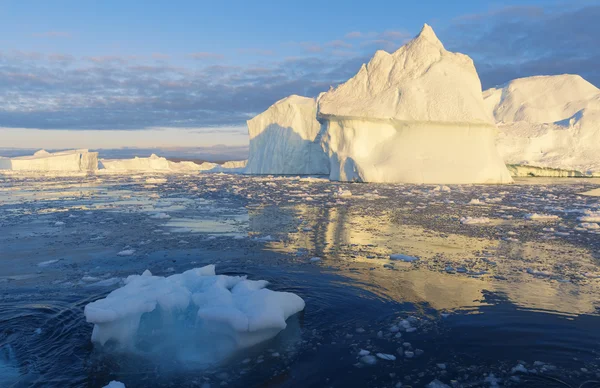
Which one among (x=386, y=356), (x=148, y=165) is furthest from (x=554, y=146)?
(x=148, y=165)

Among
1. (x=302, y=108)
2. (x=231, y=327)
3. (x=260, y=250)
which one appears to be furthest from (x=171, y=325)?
(x=302, y=108)

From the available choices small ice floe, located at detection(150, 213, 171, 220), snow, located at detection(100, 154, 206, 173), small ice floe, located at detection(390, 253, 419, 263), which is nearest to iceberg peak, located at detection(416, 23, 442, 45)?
small ice floe, located at detection(150, 213, 171, 220)

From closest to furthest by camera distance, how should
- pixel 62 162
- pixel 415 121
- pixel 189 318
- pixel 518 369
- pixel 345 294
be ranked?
1. pixel 518 369
2. pixel 189 318
3. pixel 345 294
4. pixel 415 121
5. pixel 62 162

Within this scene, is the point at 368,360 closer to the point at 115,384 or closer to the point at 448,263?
the point at 115,384

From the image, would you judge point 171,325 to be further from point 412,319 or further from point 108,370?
point 412,319

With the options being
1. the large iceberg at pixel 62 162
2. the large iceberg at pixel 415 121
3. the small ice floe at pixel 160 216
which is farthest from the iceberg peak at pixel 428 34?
the large iceberg at pixel 62 162
